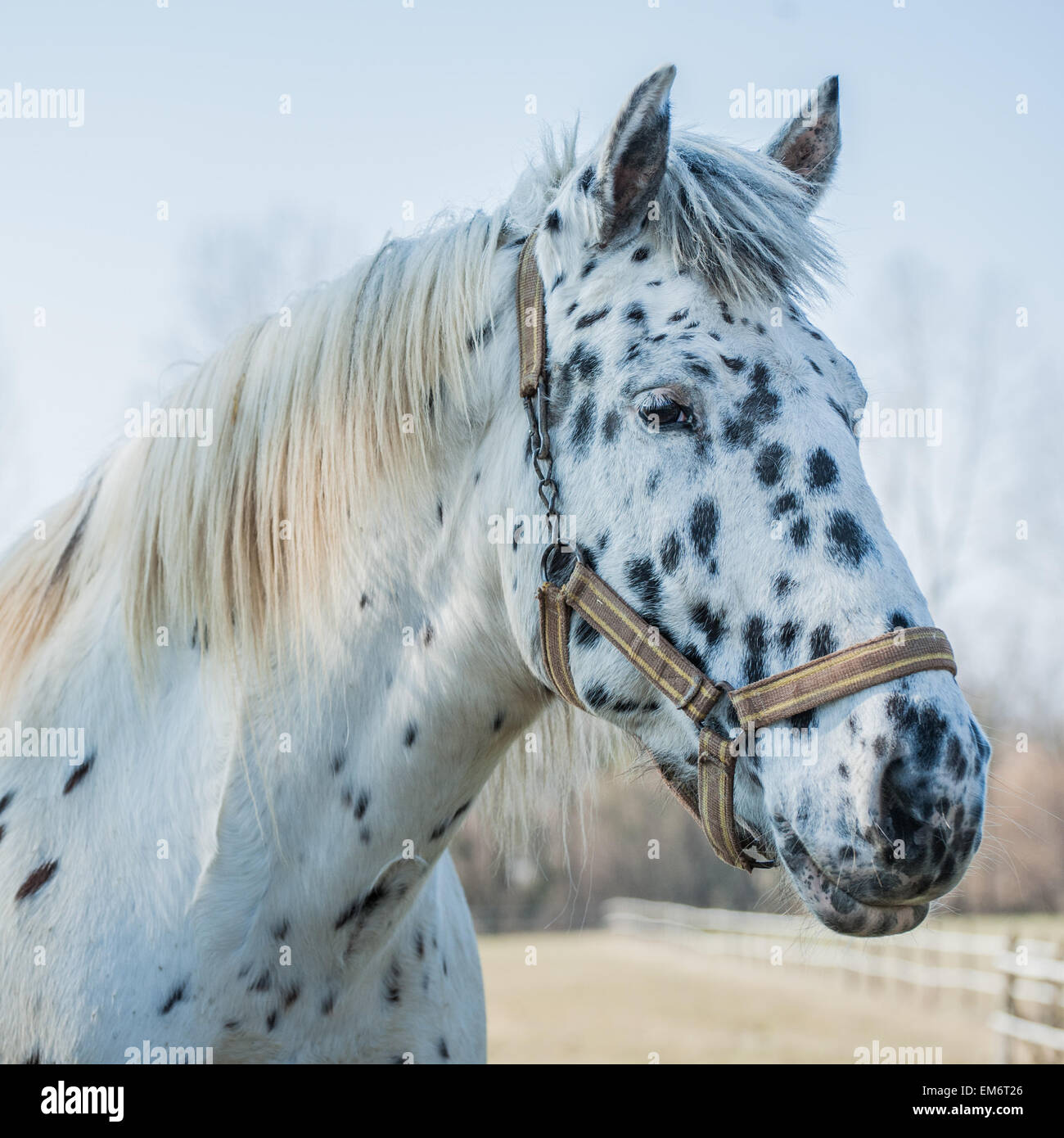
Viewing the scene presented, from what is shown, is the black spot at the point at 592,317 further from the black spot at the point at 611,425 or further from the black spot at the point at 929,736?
the black spot at the point at 929,736

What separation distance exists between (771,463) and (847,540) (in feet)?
0.66

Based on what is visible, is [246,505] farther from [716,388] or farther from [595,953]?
[595,953]

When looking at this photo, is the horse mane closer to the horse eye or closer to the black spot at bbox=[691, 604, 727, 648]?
the horse eye

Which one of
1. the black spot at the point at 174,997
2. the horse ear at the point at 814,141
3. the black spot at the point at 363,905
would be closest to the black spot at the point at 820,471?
the horse ear at the point at 814,141

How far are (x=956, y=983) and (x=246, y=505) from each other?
15.8m

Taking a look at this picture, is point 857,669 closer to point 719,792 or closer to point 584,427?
point 719,792

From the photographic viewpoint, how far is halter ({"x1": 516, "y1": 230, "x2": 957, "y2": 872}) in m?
1.65

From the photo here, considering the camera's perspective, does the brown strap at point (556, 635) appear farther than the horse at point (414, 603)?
Yes

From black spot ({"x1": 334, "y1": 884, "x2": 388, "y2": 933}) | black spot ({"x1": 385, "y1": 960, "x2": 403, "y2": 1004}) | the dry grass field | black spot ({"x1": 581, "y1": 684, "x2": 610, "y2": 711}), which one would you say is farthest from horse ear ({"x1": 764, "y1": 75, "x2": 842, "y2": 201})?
the dry grass field

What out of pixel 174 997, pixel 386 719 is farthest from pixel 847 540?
pixel 174 997

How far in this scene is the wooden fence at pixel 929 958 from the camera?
8422 mm

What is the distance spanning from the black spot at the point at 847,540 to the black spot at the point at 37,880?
72.1 inches

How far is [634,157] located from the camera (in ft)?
6.57

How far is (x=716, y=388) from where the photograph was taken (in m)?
1.88
